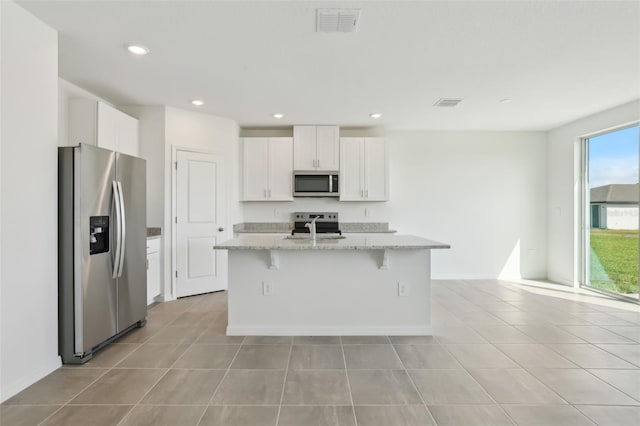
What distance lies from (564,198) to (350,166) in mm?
3462

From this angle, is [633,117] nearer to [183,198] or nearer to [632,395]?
[632,395]

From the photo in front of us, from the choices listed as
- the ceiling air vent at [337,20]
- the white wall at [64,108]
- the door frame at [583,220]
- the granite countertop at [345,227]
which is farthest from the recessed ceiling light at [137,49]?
the door frame at [583,220]

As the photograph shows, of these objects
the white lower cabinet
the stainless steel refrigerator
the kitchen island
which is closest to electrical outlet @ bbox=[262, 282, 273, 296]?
the kitchen island

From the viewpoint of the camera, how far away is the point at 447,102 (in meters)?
4.09

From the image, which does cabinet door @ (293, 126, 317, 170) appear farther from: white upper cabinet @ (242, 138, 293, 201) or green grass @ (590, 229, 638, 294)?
green grass @ (590, 229, 638, 294)

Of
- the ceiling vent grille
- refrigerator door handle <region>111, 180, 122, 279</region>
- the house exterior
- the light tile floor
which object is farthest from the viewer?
the house exterior

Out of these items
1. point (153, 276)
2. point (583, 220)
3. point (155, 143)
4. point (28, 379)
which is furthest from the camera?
point (583, 220)

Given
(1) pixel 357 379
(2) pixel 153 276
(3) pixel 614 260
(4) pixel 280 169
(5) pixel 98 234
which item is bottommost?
(1) pixel 357 379

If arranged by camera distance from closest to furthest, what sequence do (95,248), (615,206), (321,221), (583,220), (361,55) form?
(95,248) < (361,55) < (615,206) < (583,220) < (321,221)

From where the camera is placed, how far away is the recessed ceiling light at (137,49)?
8.90 feet

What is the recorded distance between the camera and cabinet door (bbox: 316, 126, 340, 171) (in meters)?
5.23

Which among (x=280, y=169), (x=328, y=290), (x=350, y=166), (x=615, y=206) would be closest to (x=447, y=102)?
(x=350, y=166)

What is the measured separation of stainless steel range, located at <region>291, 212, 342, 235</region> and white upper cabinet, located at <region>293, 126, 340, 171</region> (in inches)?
32.1

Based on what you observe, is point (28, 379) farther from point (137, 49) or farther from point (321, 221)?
point (321, 221)
